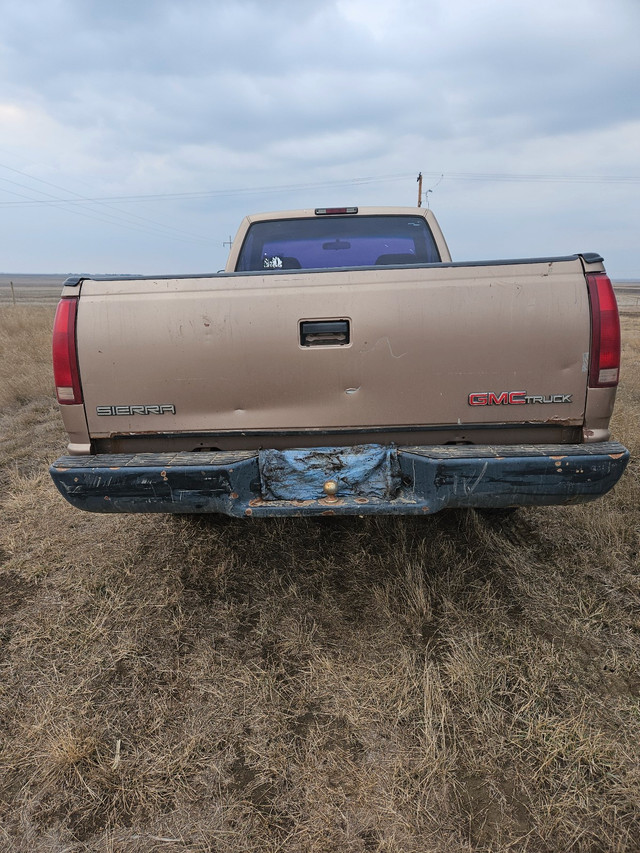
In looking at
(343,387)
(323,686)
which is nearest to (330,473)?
(343,387)

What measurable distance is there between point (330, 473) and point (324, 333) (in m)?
0.64

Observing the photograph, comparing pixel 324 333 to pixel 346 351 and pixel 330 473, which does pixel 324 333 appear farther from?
pixel 330 473

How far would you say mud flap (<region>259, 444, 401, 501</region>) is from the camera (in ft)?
7.89

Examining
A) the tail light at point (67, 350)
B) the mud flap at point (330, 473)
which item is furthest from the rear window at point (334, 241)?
the mud flap at point (330, 473)

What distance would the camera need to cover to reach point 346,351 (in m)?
2.38

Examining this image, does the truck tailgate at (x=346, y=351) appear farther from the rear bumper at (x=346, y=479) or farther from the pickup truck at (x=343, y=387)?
the rear bumper at (x=346, y=479)

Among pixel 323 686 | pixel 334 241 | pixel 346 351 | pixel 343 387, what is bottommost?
pixel 323 686

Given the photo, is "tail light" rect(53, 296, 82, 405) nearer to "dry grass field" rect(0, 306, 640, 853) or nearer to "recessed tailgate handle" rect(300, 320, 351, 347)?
"recessed tailgate handle" rect(300, 320, 351, 347)

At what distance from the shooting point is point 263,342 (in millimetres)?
2381

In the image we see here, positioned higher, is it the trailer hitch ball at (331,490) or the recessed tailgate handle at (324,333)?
the recessed tailgate handle at (324,333)

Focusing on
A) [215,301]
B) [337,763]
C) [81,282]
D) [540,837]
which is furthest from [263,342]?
[540,837]

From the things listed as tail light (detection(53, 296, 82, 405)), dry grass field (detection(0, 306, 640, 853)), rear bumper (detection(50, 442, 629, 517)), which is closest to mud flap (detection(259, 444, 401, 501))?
rear bumper (detection(50, 442, 629, 517))

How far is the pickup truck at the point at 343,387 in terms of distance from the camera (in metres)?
2.28

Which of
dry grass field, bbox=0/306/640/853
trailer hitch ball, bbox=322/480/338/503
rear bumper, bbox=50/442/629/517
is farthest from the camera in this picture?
trailer hitch ball, bbox=322/480/338/503
